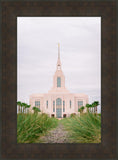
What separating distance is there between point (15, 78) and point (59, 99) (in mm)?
16706

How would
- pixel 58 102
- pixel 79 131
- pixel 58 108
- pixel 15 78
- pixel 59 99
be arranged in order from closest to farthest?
pixel 15 78 < pixel 79 131 < pixel 58 108 < pixel 58 102 < pixel 59 99

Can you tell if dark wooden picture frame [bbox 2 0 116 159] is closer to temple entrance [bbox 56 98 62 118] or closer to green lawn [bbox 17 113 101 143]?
green lawn [bbox 17 113 101 143]

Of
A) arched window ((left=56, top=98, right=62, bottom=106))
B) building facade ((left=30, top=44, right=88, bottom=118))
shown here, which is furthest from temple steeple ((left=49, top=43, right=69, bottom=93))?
arched window ((left=56, top=98, right=62, bottom=106))

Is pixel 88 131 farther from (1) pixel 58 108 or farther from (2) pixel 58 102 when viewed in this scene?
(2) pixel 58 102

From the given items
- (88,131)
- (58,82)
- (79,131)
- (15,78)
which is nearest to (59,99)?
(58,82)

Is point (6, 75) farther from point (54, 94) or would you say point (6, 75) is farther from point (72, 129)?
point (54, 94)

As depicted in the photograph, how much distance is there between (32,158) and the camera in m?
1.72

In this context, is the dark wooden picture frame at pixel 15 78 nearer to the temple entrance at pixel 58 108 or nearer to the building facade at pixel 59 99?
the building facade at pixel 59 99

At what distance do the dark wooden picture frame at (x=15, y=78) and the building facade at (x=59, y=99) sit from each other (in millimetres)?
14753

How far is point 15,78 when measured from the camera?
1810 millimetres

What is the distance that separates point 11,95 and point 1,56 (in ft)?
1.24

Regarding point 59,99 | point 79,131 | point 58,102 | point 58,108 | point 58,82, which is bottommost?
point 58,108

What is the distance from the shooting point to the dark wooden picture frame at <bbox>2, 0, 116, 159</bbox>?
1.74m

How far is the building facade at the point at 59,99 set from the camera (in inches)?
665
